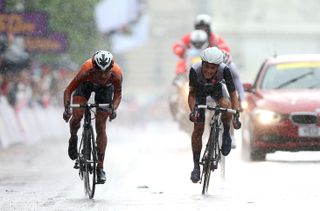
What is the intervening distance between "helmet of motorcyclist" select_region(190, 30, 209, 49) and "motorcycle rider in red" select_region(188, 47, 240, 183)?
18.2ft

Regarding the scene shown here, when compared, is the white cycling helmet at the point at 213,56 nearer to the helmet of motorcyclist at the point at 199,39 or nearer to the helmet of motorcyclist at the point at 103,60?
the helmet of motorcyclist at the point at 103,60

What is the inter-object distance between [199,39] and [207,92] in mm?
5851

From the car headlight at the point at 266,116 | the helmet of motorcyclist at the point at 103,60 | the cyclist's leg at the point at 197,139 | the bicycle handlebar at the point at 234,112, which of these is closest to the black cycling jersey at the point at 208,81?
the cyclist's leg at the point at 197,139

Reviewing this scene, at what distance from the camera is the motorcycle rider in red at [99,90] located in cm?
1385

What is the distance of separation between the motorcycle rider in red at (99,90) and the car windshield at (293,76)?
18.8 ft

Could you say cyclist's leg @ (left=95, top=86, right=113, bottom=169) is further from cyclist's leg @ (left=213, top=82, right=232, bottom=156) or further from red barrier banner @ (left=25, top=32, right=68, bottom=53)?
red barrier banner @ (left=25, top=32, right=68, bottom=53)

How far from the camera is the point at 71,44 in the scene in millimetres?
34906

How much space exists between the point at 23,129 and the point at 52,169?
1070 cm

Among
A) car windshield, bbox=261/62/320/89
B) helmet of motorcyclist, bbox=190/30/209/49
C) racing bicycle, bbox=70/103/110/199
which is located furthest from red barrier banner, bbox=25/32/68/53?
racing bicycle, bbox=70/103/110/199

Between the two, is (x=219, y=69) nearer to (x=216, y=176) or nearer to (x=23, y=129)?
(x=216, y=176)

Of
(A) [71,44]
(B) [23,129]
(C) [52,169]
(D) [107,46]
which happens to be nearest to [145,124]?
(D) [107,46]

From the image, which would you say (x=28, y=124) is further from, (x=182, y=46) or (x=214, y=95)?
(x=214, y=95)

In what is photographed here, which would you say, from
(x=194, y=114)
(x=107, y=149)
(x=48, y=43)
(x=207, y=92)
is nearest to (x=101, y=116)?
(x=194, y=114)

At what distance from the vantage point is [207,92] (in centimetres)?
1470
